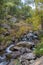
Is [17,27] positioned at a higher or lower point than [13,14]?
lower

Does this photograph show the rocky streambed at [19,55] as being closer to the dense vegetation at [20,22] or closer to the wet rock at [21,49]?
the wet rock at [21,49]

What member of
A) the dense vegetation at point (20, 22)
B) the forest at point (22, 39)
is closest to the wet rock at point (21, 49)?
the forest at point (22, 39)

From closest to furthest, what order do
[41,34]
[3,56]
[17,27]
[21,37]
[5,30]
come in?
[3,56], [41,34], [21,37], [5,30], [17,27]

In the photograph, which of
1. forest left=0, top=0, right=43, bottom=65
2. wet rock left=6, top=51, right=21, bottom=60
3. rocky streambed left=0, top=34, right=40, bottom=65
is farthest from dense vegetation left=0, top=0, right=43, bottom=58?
wet rock left=6, top=51, right=21, bottom=60

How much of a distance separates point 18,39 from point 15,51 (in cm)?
363

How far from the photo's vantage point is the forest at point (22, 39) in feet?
35.8

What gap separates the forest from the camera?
10.9 metres

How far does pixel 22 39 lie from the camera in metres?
16.5

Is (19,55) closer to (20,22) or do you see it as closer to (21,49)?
(21,49)

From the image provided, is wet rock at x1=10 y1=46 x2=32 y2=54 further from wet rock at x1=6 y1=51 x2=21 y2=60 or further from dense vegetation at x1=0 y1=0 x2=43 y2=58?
dense vegetation at x1=0 y1=0 x2=43 y2=58

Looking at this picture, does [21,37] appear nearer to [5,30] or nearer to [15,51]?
[5,30]

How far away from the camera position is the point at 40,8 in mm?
13953

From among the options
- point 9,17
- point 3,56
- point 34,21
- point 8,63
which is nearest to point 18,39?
point 34,21

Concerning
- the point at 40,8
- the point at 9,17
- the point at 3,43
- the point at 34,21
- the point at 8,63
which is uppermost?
the point at 9,17
